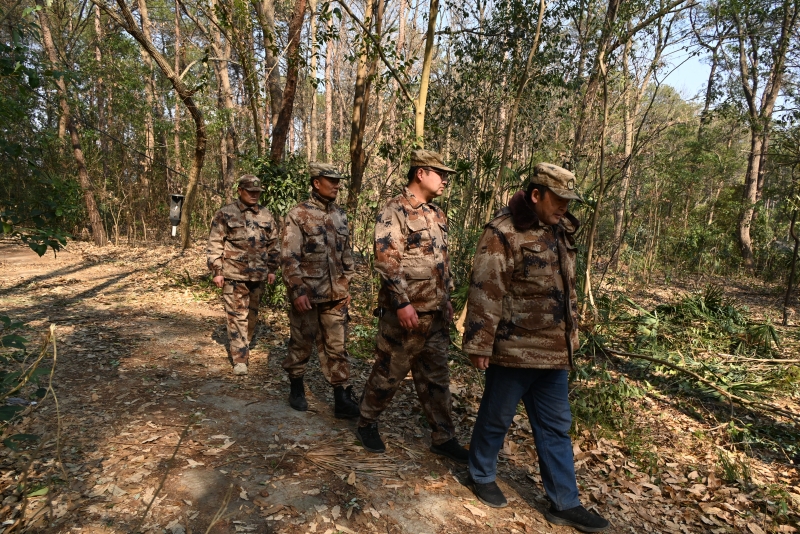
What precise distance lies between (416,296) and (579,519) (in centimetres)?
162

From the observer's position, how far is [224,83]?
14555 mm

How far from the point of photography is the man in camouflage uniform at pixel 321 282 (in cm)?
366

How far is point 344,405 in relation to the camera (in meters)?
3.75

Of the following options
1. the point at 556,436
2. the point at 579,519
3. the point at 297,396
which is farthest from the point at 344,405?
the point at 579,519

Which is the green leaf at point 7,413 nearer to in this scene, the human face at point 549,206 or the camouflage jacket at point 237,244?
the camouflage jacket at point 237,244

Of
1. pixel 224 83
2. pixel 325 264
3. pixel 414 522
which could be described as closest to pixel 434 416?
pixel 414 522

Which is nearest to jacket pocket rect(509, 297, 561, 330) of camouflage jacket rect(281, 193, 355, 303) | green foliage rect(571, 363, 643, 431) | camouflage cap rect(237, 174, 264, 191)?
camouflage jacket rect(281, 193, 355, 303)

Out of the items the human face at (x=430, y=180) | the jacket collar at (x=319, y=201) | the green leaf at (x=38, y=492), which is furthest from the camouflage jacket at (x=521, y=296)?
the green leaf at (x=38, y=492)

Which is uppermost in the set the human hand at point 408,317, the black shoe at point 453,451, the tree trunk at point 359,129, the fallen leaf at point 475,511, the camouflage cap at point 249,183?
the tree trunk at point 359,129

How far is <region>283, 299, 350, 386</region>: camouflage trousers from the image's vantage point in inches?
146

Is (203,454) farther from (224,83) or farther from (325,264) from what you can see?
(224,83)

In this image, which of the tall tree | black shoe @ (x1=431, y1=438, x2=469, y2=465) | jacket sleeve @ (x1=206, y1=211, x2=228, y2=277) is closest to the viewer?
black shoe @ (x1=431, y1=438, x2=469, y2=465)

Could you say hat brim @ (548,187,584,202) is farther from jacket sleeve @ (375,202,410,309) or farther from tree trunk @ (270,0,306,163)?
tree trunk @ (270,0,306,163)

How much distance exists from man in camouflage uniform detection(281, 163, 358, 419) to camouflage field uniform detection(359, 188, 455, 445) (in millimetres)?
626
